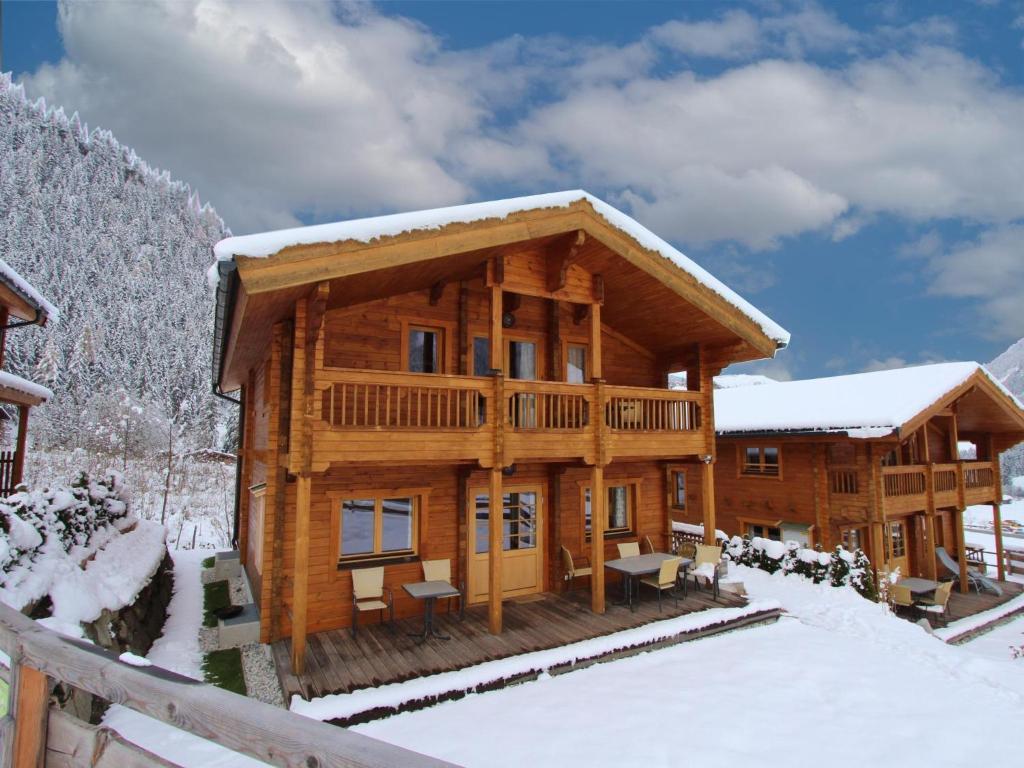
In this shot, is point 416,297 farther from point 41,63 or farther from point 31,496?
point 41,63

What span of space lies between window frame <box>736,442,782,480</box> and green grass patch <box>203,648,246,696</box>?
16.2 metres

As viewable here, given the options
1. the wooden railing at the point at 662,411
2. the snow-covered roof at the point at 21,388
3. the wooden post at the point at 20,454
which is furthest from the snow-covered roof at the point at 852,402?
the wooden post at the point at 20,454

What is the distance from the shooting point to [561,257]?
10547 millimetres

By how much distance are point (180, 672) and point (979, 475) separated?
25.3 metres

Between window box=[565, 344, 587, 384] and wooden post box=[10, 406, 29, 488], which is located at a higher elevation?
window box=[565, 344, 587, 384]

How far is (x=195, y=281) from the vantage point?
8569cm

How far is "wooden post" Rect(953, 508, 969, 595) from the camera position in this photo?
61.0 ft

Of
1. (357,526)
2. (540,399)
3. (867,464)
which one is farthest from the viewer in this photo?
(867,464)

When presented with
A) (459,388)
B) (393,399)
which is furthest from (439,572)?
(459,388)

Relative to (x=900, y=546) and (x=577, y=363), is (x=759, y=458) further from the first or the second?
(x=577, y=363)

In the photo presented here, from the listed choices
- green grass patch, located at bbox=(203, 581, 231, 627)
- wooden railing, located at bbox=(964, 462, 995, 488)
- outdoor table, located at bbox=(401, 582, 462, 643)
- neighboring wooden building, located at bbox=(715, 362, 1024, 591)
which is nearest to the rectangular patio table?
outdoor table, located at bbox=(401, 582, 462, 643)

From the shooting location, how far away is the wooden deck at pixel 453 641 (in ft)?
25.0

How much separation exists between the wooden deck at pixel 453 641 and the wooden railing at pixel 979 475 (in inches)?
580

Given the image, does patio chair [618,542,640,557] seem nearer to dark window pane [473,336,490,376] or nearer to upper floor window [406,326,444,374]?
dark window pane [473,336,490,376]
